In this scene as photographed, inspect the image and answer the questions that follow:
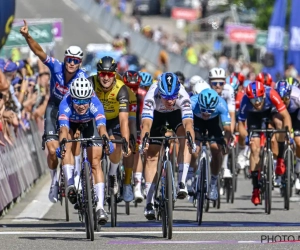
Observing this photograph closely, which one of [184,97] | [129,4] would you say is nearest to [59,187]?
[184,97]

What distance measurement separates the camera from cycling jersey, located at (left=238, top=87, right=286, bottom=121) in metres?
16.6

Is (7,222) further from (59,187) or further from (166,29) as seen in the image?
(166,29)

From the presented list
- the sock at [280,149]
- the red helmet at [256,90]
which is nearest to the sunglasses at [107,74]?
the red helmet at [256,90]

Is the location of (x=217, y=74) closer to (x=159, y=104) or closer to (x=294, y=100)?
(x=294, y=100)

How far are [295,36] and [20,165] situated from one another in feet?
60.9

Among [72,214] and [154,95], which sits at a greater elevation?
[154,95]

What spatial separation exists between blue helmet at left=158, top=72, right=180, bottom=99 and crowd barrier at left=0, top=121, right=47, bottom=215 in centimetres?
338

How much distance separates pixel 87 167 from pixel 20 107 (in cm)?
759

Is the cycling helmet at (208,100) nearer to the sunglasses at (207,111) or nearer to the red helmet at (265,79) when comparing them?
the sunglasses at (207,111)

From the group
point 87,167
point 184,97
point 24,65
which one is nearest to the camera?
point 87,167

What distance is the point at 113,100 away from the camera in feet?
47.3

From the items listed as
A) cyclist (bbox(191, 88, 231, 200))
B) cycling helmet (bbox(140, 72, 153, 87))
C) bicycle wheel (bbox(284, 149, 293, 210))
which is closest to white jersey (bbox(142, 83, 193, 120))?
cyclist (bbox(191, 88, 231, 200))

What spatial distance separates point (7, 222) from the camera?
15219mm

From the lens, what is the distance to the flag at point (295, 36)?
35.8 metres
